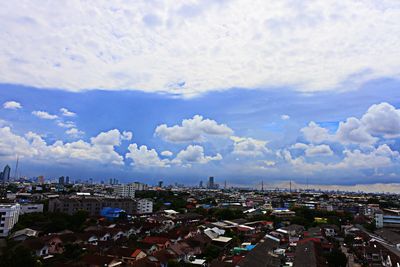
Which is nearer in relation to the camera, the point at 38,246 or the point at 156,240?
the point at 38,246

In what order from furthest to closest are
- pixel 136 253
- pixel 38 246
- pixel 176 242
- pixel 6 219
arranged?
pixel 6 219 → pixel 176 242 → pixel 38 246 → pixel 136 253

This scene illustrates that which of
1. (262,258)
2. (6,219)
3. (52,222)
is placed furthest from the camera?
(52,222)

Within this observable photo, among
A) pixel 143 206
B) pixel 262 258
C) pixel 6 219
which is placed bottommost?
pixel 262 258

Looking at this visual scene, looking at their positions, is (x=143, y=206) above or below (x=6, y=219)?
below

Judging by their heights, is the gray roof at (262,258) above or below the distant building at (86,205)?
below

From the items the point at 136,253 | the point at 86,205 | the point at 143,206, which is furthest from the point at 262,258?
the point at 143,206

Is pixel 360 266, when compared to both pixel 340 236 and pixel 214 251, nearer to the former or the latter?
pixel 214 251

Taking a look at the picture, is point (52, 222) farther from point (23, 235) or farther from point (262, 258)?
point (262, 258)

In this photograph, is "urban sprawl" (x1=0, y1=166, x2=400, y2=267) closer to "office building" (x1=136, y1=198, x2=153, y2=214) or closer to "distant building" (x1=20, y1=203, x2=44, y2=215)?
"distant building" (x1=20, y1=203, x2=44, y2=215)

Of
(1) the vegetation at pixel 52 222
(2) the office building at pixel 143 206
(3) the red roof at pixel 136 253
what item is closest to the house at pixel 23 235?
(1) the vegetation at pixel 52 222

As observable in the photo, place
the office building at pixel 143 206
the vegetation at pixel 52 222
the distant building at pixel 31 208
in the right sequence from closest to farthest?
the vegetation at pixel 52 222, the distant building at pixel 31 208, the office building at pixel 143 206

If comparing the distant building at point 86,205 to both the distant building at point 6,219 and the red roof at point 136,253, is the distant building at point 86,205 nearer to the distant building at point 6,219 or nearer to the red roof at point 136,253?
the distant building at point 6,219
